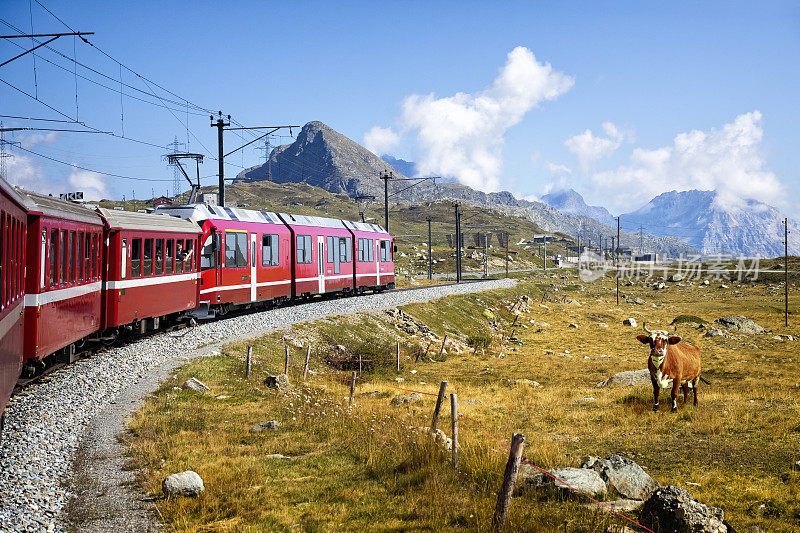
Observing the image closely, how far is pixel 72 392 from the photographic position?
45.6 feet

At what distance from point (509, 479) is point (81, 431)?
8.32 m

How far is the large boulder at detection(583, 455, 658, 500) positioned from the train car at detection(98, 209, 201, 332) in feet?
47.0

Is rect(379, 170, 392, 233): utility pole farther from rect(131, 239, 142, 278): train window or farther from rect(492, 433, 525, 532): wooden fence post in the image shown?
rect(492, 433, 525, 532): wooden fence post

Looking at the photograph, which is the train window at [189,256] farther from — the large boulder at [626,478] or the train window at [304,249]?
the large boulder at [626,478]

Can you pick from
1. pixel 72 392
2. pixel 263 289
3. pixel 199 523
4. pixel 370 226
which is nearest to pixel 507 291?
pixel 370 226

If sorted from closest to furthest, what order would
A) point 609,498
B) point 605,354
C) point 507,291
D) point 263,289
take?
point 609,498
point 263,289
point 605,354
point 507,291

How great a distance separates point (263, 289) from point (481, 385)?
1155 centimetres

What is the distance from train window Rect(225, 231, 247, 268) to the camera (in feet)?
87.2

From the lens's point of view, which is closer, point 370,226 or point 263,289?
point 263,289

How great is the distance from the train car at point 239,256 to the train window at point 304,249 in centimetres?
105

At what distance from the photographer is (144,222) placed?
20.3 m

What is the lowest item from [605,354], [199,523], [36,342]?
[605,354]

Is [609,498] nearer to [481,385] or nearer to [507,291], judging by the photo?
[481,385]

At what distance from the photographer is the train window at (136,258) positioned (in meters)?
19.5
